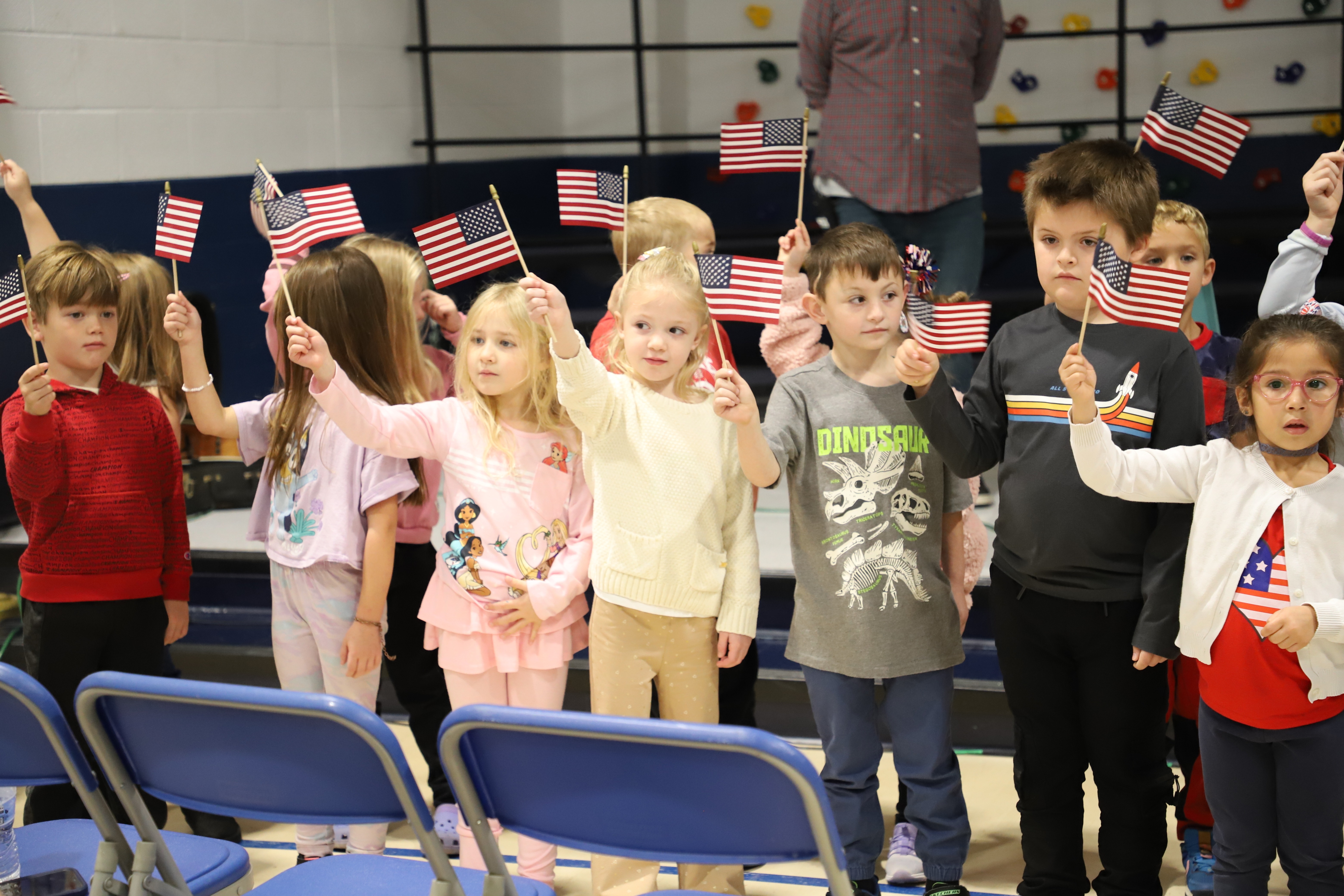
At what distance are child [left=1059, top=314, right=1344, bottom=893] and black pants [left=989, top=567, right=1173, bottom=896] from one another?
0.13 meters

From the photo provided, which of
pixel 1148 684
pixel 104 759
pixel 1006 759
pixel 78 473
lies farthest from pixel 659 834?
pixel 1006 759

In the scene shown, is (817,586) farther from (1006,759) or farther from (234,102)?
(234,102)

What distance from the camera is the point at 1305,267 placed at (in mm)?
2410

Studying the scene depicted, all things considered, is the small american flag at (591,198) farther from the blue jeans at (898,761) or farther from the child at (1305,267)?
the child at (1305,267)

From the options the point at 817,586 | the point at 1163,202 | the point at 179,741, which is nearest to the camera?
the point at 179,741

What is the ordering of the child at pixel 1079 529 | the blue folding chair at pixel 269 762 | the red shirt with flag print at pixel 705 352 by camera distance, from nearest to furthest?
the blue folding chair at pixel 269 762 < the child at pixel 1079 529 < the red shirt with flag print at pixel 705 352

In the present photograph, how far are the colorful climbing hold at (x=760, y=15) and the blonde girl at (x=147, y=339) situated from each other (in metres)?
4.65

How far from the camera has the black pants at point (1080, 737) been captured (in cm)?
212

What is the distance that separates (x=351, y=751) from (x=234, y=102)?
4.07 m

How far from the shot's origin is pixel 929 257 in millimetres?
2451

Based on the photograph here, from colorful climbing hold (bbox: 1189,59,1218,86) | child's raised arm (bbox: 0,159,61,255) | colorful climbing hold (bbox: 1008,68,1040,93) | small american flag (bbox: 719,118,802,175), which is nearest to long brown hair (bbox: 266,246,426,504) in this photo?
child's raised arm (bbox: 0,159,61,255)

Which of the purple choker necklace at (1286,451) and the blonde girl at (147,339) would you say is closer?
the purple choker necklace at (1286,451)

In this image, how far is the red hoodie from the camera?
2469 mm

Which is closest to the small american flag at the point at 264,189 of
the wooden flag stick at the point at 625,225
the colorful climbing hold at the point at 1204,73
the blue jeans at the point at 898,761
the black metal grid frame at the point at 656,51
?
the wooden flag stick at the point at 625,225
